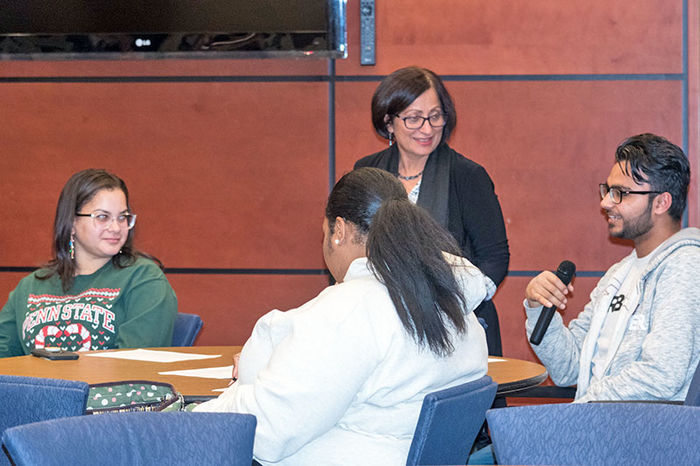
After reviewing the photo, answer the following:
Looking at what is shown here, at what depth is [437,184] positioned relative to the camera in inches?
134

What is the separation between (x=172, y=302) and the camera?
10.9 ft

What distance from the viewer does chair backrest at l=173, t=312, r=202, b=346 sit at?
3.40m

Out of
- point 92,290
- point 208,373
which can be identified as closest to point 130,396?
point 208,373

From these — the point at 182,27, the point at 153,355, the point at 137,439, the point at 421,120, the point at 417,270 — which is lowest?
the point at 153,355

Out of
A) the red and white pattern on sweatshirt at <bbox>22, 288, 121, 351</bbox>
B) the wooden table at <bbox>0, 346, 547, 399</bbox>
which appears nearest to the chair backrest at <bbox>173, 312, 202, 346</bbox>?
the red and white pattern on sweatshirt at <bbox>22, 288, 121, 351</bbox>

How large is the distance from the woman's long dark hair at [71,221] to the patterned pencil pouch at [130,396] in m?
1.45

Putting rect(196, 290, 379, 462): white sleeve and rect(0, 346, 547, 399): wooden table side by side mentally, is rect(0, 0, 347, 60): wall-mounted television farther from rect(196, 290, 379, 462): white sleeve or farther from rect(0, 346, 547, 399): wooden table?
rect(196, 290, 379, 462): white sleeve

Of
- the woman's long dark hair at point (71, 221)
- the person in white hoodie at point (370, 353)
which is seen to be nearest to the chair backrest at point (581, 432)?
the person in white hoodie at point (370, 353)

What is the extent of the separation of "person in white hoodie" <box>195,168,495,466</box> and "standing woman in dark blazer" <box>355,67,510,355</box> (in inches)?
53.6

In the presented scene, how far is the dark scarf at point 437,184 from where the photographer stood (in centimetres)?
338

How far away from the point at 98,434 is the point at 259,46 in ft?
10.2

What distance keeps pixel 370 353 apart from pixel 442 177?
1712 millimetres

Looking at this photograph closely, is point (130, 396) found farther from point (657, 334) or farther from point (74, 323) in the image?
point (657, 334)

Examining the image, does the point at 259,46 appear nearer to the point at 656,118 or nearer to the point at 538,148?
the point at 538,148
